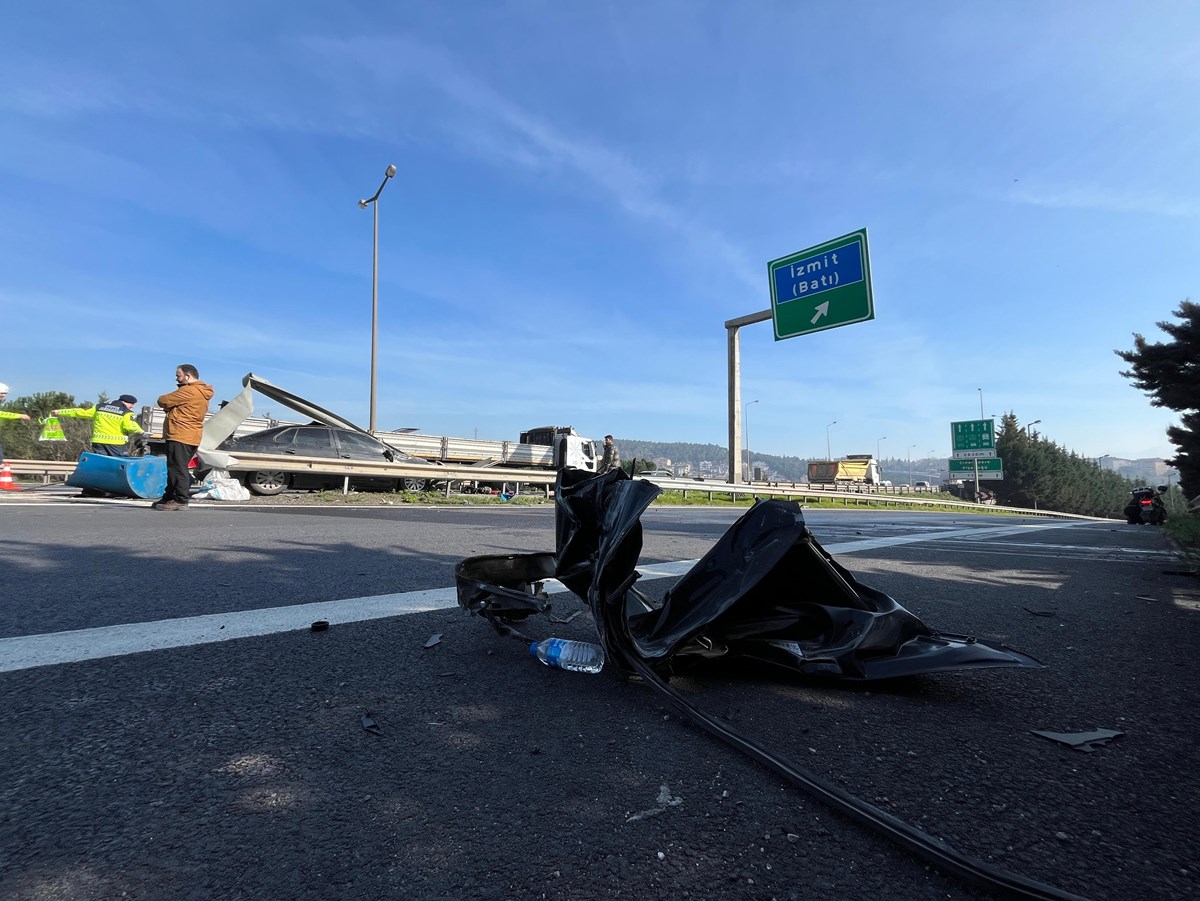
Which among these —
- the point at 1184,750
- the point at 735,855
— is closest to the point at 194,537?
the point at 735,855

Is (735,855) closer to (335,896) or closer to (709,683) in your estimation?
(335,896)

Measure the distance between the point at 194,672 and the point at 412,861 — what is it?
1319mm

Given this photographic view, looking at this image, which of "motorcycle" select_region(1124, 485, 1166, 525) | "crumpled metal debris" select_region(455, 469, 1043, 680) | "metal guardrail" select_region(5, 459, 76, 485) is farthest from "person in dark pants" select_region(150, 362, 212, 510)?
"motorcycle" select_region(1124, 485, 1166, 525)

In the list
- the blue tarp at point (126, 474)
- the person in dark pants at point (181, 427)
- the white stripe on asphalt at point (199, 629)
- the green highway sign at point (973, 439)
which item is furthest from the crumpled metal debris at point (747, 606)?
the green highway sign at point (973, 439)

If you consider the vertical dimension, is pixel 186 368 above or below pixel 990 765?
above

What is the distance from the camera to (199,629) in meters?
2.46

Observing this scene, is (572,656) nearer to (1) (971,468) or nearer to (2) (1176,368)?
(2) (1176,368)

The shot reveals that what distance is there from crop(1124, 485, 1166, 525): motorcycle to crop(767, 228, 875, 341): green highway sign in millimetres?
17648

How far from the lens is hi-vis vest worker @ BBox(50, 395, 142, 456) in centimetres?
1014

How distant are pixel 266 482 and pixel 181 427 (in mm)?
4246

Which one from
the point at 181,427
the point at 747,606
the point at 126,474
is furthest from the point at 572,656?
the point at 126,474

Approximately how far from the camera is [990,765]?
1571mm

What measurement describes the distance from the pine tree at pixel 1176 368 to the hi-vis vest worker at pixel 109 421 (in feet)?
59.4

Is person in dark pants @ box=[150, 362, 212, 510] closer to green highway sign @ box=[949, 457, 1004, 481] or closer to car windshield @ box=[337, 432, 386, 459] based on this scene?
car windshield @ box=[337, 432, 386, 459]
